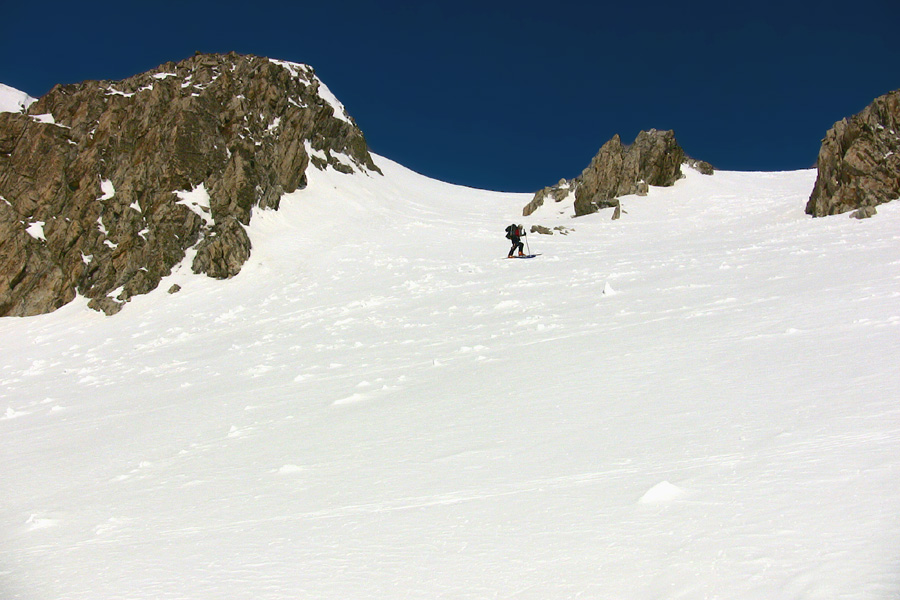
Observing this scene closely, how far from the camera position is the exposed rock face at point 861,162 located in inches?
946

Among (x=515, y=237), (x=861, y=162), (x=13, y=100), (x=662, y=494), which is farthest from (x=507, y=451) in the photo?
(x=13, y=100)

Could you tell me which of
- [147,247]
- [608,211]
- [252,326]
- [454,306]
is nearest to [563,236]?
[608,211]

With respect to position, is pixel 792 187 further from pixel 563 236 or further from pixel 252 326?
pixel 252 326

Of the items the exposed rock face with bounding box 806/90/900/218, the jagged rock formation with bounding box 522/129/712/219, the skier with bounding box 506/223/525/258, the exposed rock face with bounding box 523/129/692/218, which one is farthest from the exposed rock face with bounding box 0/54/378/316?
the exposed rock face with bounding box 806/90/900/218

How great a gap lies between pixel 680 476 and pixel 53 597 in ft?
15.5

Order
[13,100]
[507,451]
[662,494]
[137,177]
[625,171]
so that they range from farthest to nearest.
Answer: [625,171] < [13,100] < [137,177] < [507,451] < [662,494]

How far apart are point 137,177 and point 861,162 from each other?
35.7 m

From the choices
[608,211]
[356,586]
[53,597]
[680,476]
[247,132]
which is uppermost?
[247,132]

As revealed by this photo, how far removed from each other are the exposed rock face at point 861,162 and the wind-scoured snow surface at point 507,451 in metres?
9.54

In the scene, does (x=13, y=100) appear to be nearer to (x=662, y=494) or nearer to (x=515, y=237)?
(x=515, y=237)

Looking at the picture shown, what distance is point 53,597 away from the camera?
13.8ft

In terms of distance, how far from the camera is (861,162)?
2492cm

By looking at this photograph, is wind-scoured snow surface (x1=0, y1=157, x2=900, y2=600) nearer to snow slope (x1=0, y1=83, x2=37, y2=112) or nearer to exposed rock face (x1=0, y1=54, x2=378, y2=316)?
exposed rock face (x1=0, y1=54, x2=378, y2=316)

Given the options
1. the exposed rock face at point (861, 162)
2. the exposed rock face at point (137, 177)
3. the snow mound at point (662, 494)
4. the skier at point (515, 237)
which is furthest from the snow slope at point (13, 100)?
the exposed rock face at point (861, 162)
